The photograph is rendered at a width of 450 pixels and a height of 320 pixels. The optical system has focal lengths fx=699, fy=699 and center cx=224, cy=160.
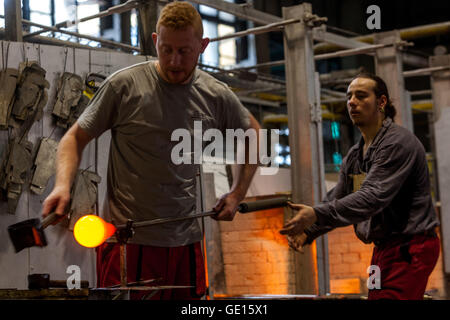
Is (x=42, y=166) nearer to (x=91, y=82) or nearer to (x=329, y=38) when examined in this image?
(x=91, y=82)

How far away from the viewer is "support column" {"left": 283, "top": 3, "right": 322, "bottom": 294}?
24.7 ft

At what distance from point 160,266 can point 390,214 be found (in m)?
1.32

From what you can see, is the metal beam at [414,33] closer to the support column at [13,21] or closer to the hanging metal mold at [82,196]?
the support column at [13,21]

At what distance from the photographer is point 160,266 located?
2873mm

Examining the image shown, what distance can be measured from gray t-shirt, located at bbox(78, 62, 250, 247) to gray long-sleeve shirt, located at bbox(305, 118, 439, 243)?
2.74 feet

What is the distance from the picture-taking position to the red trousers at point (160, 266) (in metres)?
2.84

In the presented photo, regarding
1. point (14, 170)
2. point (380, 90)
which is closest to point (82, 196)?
point (14, 170)

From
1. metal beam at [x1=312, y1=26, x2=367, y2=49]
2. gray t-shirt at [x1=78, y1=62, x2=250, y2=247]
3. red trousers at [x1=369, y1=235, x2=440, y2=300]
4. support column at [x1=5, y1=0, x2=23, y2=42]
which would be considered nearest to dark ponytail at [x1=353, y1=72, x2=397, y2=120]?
red trousers at [x1=369, y1=235, x2=440, y2=300]

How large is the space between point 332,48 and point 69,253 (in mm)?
8710

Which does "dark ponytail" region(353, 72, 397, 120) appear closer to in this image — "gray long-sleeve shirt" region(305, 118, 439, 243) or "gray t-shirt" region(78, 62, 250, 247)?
"gray long-sleeve shirt" region(305, 118, 439, 243)

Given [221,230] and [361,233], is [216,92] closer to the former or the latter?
[361,233]

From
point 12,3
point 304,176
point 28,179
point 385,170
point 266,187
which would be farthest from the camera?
point 266,187

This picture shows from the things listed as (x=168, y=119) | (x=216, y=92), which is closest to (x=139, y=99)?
(x=168, y=119)

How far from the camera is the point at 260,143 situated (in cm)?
294
